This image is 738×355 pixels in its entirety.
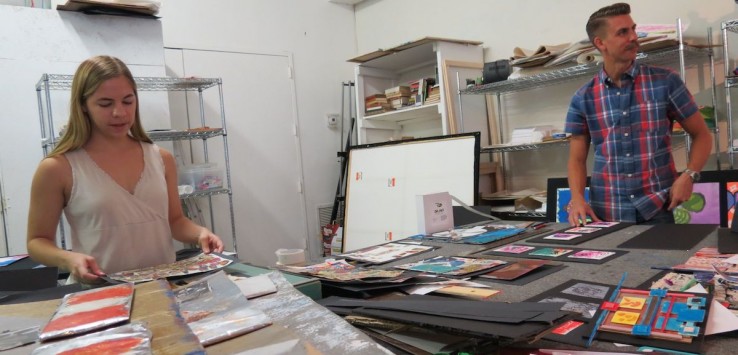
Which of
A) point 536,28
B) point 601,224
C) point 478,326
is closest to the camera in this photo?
point 478,326

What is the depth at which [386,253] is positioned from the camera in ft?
4.76

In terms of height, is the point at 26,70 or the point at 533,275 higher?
the point at 26,70

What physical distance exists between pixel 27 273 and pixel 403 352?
95 cm

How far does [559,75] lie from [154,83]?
98.6 inches

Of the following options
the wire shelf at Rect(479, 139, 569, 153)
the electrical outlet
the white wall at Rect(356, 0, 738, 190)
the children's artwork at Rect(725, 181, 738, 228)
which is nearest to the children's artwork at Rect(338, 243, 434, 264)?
the children's artwork at Rect(725, 181, 738, 228)

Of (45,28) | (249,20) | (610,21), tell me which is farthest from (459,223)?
(249,20)

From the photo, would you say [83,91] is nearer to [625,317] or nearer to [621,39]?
[625,317]

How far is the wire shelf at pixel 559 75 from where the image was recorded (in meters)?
2.53

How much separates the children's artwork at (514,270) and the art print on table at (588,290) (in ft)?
0.42

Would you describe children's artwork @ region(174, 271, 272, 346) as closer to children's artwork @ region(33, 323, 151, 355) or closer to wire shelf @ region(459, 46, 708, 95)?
children's artwork @ region(33, 323, 151, 355)

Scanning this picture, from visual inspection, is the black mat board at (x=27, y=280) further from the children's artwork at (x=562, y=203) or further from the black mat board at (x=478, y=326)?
the children's artwork at (x=562, y=203)

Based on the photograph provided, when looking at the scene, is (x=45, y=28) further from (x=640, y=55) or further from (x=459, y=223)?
(x=640, y=55)

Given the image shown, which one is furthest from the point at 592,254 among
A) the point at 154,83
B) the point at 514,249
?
the point at 154,83

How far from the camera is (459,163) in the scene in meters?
3.24
